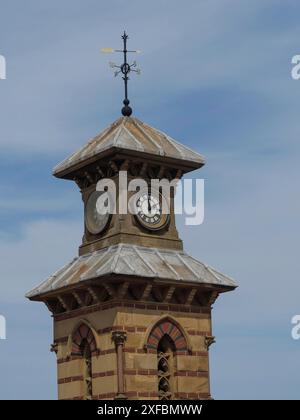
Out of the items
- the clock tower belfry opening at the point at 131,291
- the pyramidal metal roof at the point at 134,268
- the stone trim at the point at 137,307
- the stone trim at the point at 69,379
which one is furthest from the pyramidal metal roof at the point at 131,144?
the stone trim at the point at 69,379

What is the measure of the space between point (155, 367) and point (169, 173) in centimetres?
651

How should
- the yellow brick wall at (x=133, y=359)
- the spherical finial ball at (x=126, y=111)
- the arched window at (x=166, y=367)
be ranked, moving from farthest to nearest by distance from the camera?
the spherical finial ball at (x=126, y=111) < the arched window at (x=166, y=367) < the yellow brick wall at (x=133, y=359)

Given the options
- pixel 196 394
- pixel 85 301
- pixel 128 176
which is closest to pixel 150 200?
pixel 128 176

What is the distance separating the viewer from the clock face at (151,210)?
37.1 meters

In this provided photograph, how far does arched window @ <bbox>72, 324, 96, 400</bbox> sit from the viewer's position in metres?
36.3

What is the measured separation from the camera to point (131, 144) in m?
36.8

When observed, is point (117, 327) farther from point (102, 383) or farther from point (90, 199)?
point (90, 199)

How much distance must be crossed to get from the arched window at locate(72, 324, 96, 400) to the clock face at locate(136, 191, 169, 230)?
150 inches

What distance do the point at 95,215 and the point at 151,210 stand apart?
1855mm

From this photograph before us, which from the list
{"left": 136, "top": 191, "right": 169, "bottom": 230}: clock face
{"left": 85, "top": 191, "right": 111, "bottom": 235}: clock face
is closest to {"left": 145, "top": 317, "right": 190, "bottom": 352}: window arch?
{"left": 136, "top": 191, "right": 169, "bottom": 230}: clock face

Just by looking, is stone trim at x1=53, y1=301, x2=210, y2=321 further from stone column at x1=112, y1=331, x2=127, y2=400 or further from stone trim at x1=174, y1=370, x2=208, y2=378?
stone trim at x1=174, y1=370, x2=208, y2=378

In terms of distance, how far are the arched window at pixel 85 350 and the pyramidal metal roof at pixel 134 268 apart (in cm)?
158

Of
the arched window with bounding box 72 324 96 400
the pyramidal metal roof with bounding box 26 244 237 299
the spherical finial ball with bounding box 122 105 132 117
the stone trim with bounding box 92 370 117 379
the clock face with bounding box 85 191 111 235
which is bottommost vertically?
the stone trim with bounding box 92 370 117 379

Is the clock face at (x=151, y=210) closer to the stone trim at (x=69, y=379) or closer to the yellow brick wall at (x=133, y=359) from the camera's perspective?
the yellow brick wall at (x=133, y=359)
